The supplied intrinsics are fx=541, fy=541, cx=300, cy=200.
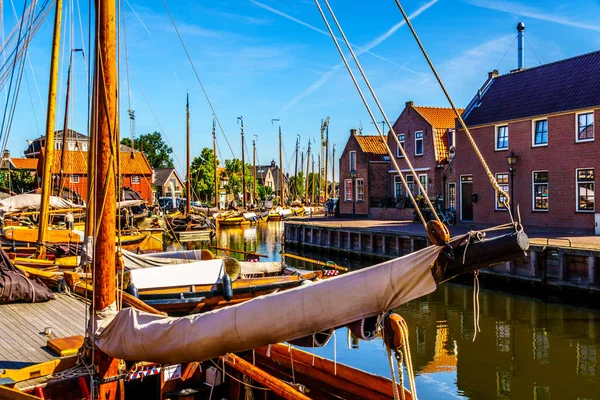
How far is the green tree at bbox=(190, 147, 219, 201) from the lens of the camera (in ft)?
218

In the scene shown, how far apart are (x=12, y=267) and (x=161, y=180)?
238 ft

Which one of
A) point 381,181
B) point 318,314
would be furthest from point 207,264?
point 381,181

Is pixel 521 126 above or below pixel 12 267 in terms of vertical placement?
above

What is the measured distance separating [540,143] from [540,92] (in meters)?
2.83

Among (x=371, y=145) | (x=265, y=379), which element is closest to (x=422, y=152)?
(x=371, y=145)

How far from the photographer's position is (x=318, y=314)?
174 inches

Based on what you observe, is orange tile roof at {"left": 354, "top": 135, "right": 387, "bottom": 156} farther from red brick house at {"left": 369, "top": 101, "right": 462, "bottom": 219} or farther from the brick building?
red brick house at {"left": 369, "top": 101, "right": 462, "bottom": 219}

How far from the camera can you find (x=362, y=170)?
42.1 meters

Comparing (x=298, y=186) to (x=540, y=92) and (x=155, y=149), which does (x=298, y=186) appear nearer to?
(x=155, y=149)

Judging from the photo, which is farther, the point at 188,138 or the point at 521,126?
the point at 188,138

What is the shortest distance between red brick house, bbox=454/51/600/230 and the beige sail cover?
22411 millimetres

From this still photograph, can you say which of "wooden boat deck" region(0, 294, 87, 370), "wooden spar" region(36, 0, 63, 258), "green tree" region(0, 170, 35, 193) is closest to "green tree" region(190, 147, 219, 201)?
"green tree" region(0, 170, 35, 193)

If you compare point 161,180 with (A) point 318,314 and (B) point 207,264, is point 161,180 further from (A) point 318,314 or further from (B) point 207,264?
(A) point 318,314

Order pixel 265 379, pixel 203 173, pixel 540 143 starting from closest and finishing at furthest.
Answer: pixel 265 379 → pixel 540 143 → pixel 203 173
